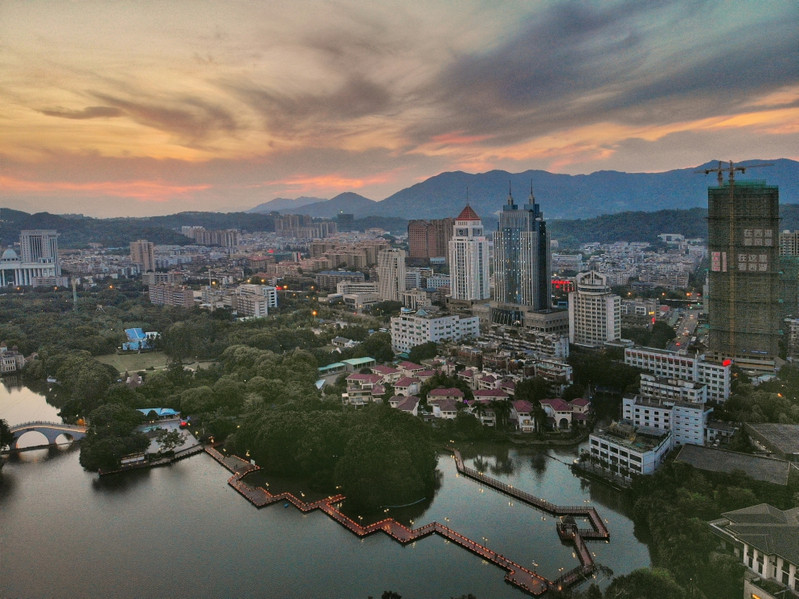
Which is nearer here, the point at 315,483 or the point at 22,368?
the point at 315,483

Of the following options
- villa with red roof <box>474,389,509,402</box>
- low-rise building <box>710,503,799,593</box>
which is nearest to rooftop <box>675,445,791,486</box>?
low-rise building <box>710,503,799,593</box>

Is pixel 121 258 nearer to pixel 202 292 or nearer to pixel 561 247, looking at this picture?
pixel 202 292

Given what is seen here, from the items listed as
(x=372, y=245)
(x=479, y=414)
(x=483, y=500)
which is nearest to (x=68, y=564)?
(x=483, y=500)

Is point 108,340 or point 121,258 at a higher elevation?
point 121,258

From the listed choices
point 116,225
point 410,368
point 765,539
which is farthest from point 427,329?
point 116,225

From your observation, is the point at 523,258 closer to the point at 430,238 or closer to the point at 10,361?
the point at 10,361

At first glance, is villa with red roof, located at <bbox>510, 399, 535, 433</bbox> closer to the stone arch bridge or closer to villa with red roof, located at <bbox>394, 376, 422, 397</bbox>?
villa with red roof, located at <bbox>394, 376, 422, 397</bbox>
